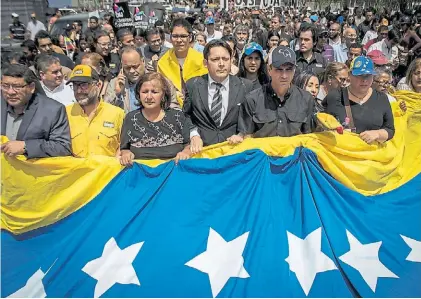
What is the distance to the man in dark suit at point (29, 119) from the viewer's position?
352 centimetres

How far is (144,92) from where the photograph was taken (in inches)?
146

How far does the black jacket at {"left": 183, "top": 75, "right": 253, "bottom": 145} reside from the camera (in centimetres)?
395

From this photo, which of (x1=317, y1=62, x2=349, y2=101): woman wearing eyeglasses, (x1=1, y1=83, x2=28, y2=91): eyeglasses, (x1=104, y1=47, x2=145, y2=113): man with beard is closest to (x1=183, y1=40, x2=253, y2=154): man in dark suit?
(x1=104, y1=47, x2=145, y2=113): man with beard

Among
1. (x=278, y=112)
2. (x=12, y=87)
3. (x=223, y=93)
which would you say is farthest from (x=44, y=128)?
(x=278, y=112)

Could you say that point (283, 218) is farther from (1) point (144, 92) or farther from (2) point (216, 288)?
(1) point (144, 92)

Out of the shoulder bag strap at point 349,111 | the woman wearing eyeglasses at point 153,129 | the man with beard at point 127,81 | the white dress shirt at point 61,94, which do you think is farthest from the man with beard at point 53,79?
the shoulder bag strap at point 349,111

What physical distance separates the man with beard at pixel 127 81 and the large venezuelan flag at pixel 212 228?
1.31m

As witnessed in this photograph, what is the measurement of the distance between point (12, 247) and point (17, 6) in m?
23.0

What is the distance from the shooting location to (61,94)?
4.93 metres

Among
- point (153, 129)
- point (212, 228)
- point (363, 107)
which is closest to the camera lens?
point (212, 228)

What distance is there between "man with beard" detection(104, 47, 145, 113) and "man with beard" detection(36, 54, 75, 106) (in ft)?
1.46

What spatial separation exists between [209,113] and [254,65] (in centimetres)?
114

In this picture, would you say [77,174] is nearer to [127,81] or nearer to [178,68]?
[127,81]

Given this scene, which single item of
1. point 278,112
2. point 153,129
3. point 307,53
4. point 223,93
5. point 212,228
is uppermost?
point 307,53
